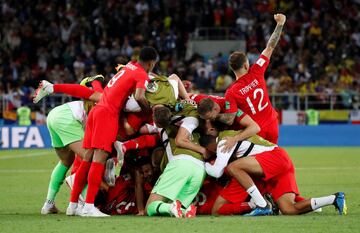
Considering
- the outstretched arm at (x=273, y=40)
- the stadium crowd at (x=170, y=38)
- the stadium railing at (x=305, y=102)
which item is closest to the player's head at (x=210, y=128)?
the outstretched arm at (x=273, y=40)

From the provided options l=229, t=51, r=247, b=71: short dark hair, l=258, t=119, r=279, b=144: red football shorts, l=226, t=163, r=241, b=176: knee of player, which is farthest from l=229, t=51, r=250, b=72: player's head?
l=226, t=163, r=241, b=176: knee of player

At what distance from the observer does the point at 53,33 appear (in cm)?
3328

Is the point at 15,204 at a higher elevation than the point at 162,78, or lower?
lower

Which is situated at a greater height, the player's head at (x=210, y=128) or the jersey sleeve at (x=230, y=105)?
the jersey sleeve at (x=230, y=105)

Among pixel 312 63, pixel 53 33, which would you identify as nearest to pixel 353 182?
pixel 312 63

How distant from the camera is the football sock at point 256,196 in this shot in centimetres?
1077

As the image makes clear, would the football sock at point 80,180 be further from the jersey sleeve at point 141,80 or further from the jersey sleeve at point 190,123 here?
the jersey sleeve at point 190,123

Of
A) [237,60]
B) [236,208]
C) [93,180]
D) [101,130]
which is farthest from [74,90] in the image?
[236,208]

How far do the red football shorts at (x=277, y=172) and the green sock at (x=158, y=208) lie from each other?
4.13 ft

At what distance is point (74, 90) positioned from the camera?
11.8 m

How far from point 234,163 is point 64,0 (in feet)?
81.9

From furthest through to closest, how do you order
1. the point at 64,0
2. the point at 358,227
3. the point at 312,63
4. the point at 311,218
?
the point at 64,0
the point at 312,63
the point at 311,218
the point at 358,227

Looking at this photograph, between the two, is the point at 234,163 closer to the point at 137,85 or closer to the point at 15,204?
the point at 137,85

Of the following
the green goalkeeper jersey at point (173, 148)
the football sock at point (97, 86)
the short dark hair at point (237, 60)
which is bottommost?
the green goalkeeper jersey at point (173, 148)
